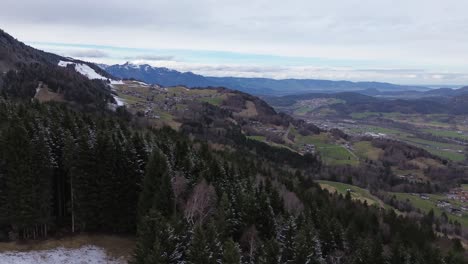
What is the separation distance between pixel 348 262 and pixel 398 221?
4118 cm

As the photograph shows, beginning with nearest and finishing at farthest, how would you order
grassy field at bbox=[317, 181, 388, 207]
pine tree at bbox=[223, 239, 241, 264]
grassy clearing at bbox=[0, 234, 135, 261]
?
pine tree at bbox=[223, 239, 241, 264]
grassy clearing at bbox=[0, 234, 135, 261]
grassy field at bbox=[317, 181, 388, 207]

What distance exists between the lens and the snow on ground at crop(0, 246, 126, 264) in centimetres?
4007

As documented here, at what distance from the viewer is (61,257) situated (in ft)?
138

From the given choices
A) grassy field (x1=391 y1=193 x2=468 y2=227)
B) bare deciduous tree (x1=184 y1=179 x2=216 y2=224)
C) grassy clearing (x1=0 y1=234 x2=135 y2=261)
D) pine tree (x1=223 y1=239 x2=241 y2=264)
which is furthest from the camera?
grassy field (x1=391 y1=193 x2=468 y2=227)

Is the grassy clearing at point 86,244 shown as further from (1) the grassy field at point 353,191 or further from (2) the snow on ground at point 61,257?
(1) the grassy field at point 353,191

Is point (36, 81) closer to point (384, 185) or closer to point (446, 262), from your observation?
point (384, 185)

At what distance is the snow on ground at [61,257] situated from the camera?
40069mm

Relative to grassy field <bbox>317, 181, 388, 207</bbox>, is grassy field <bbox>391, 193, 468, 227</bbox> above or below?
below

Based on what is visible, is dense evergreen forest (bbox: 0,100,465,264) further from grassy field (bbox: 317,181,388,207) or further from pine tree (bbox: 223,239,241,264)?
grassy field (bbox: 317,181,388,207)

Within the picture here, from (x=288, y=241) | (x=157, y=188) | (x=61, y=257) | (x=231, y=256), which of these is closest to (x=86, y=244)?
(x=61, y=257)

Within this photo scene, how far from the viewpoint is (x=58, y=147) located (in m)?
51.9

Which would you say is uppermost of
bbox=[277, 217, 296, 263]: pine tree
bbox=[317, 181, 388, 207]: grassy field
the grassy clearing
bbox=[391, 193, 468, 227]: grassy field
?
bbox=[277, 217, 296, 263]: pine tree

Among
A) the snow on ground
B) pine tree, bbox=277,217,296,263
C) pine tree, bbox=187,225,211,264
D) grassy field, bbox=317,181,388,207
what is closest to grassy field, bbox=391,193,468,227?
grassy field, bbox=317,181,388,207

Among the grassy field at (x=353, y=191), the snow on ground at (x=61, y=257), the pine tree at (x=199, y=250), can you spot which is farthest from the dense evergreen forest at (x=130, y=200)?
the grassy field at (x=353, y=191)
